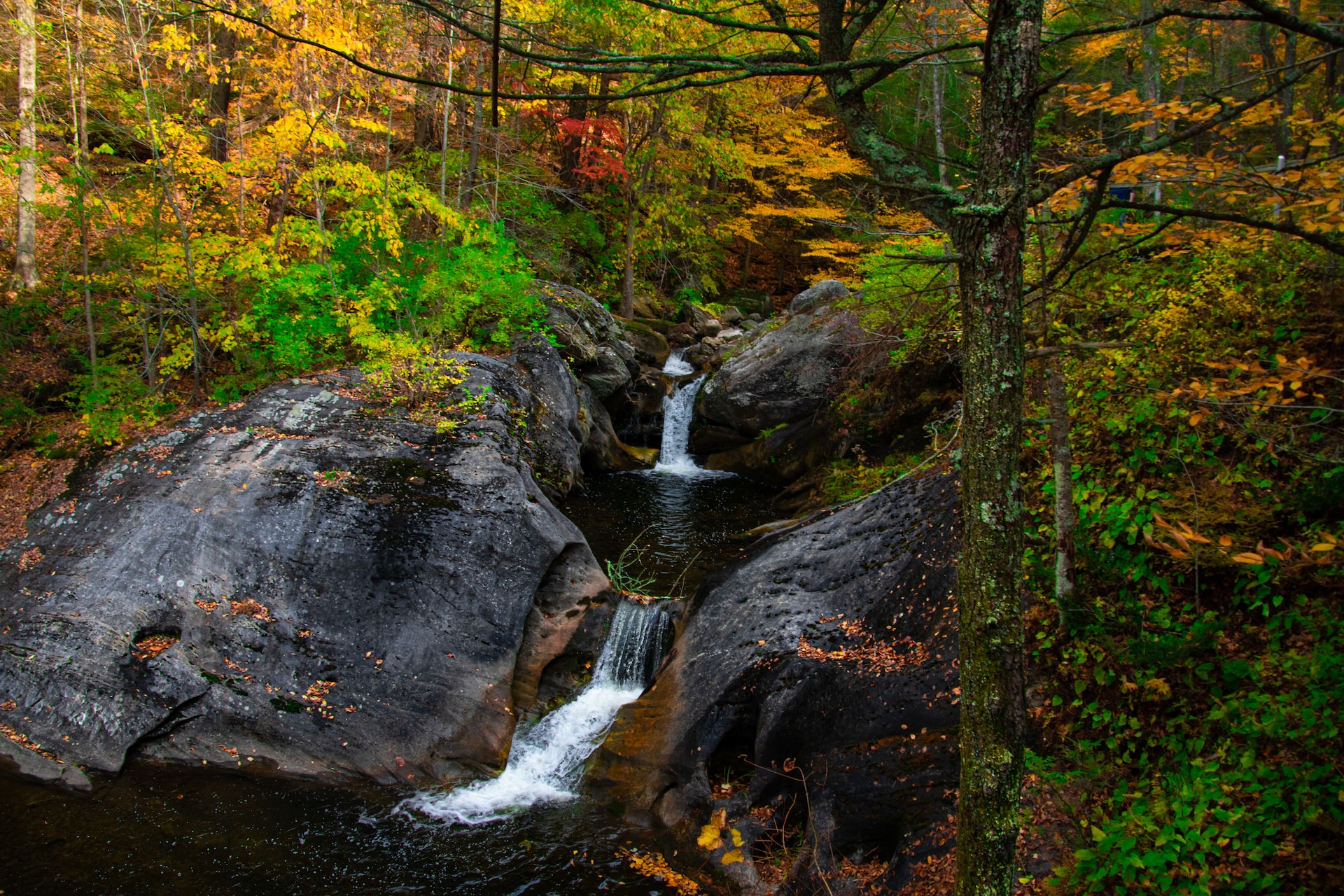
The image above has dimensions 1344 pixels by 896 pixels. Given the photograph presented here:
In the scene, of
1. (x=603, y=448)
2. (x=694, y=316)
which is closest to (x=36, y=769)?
(x=603, y=448)

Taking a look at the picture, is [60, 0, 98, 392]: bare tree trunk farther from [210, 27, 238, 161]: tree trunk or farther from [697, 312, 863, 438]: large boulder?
[697, 312, 863, 438]: large boulder

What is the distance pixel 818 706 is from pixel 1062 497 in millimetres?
2654

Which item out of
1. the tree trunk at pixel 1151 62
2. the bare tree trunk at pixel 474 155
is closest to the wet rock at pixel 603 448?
the bare tree trunk at pixel 474 155

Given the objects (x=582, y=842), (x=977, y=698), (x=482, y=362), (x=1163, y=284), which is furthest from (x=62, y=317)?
(x=1163, y=284)

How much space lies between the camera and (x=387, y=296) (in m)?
10.1

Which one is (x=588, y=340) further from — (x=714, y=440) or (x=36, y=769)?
(x=36, y=769)

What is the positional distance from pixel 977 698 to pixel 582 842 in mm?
4427

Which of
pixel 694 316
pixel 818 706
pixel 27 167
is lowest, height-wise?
pixel 818 706

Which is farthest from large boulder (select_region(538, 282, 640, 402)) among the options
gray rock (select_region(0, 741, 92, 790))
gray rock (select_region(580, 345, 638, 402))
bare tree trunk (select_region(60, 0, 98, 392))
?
gray rock (select_region(0, 741, 92, 790))

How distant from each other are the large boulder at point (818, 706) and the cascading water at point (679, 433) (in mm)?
7873

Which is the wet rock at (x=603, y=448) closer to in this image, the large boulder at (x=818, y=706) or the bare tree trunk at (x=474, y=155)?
the bare tree trunk at (x=474, y=155)

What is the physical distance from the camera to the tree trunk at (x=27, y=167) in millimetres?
11422

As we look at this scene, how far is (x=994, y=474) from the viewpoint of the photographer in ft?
9.69

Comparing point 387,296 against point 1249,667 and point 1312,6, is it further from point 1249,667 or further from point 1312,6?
point 1312,6
